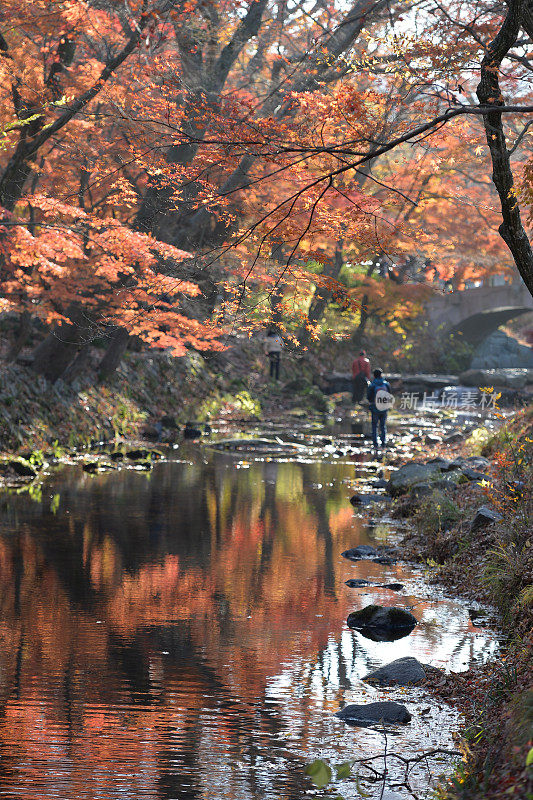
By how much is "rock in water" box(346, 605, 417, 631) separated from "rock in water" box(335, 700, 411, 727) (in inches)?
92.8

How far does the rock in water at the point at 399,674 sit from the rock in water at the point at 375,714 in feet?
2.63

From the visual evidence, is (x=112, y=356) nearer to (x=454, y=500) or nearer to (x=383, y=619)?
(x=454, y=500)

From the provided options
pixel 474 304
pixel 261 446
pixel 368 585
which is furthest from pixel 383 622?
pixel 474 304

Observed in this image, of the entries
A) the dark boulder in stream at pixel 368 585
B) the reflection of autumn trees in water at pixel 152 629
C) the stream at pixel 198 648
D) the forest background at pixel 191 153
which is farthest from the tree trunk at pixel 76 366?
the dark boulder in stream at pixel 368 585

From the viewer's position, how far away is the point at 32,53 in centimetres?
1761

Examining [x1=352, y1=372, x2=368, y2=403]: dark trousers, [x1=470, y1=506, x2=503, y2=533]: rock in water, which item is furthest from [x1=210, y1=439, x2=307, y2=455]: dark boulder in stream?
[x1=470, y1=506, x2=503, y2=533]: rock in water

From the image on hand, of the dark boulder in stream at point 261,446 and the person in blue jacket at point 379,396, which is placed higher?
the person in blue jacket at point 379,396

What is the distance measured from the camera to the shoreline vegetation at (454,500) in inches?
225

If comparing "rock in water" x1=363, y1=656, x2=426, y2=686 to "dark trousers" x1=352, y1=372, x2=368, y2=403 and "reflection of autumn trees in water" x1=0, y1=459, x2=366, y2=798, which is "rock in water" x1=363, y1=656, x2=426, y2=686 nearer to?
"reflection of autumn trees in water" x1=0, y1=459, x2=366, y2=798

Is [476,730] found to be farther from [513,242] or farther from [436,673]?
[513,242]

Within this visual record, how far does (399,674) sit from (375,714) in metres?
1.06

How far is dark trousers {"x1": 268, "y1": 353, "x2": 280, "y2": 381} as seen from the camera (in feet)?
125

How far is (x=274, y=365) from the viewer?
38688 mm

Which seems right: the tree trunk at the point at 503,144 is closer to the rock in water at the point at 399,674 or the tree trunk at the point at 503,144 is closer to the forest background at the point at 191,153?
the forest background at the point at 191,153
